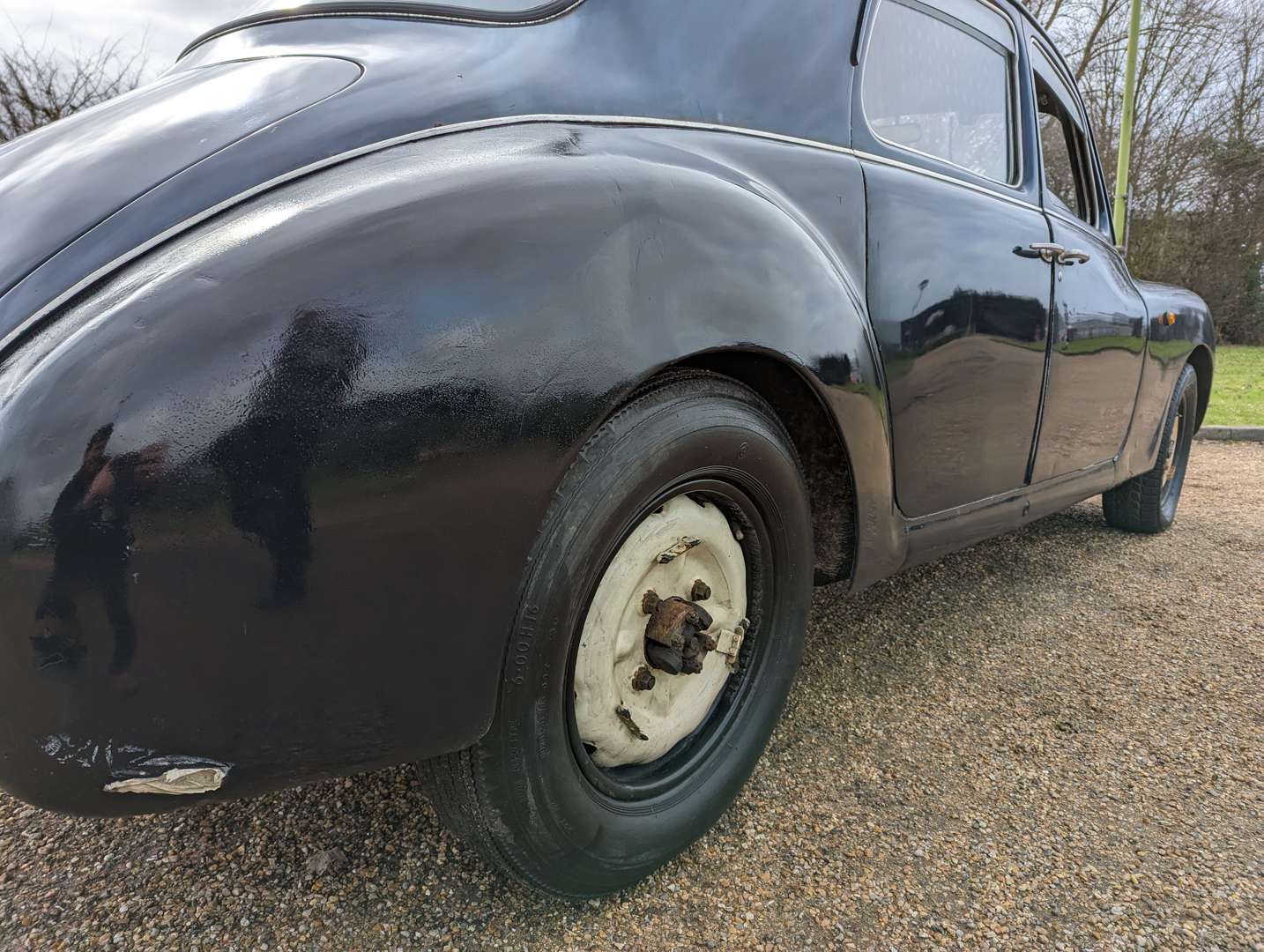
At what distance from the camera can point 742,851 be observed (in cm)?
155

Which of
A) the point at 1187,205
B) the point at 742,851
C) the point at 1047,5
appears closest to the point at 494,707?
the point at 742,851

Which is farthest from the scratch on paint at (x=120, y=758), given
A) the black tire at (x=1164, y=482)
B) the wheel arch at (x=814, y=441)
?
the black tire at (x=1164, y=482)

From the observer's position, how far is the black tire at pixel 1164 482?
363 centimetres

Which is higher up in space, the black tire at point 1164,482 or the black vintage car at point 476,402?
the black vintage car at point 476,402

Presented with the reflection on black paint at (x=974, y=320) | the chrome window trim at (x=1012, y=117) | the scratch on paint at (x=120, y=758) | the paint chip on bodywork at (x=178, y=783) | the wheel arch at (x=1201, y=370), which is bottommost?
the wheel arch at (x=1201, y=370)

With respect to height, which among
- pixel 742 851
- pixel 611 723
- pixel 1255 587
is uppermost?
pixel 611 723

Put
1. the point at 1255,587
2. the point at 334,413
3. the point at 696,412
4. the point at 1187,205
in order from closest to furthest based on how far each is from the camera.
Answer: the point at 334,413 < the point at 696,412 < the point at 1255,587 < the point at 1187,205

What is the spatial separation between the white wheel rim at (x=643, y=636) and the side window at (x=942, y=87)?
1.15 metres

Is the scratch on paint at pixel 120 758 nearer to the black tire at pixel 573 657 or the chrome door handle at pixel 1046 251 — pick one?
the black tire at pixel 573 657

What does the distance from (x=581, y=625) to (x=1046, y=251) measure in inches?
75.2

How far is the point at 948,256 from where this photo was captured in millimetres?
1928

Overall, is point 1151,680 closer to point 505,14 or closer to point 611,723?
point 611,723

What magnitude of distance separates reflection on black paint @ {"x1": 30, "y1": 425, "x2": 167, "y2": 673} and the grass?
5.71 metres

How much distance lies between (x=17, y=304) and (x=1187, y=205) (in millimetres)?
20969
